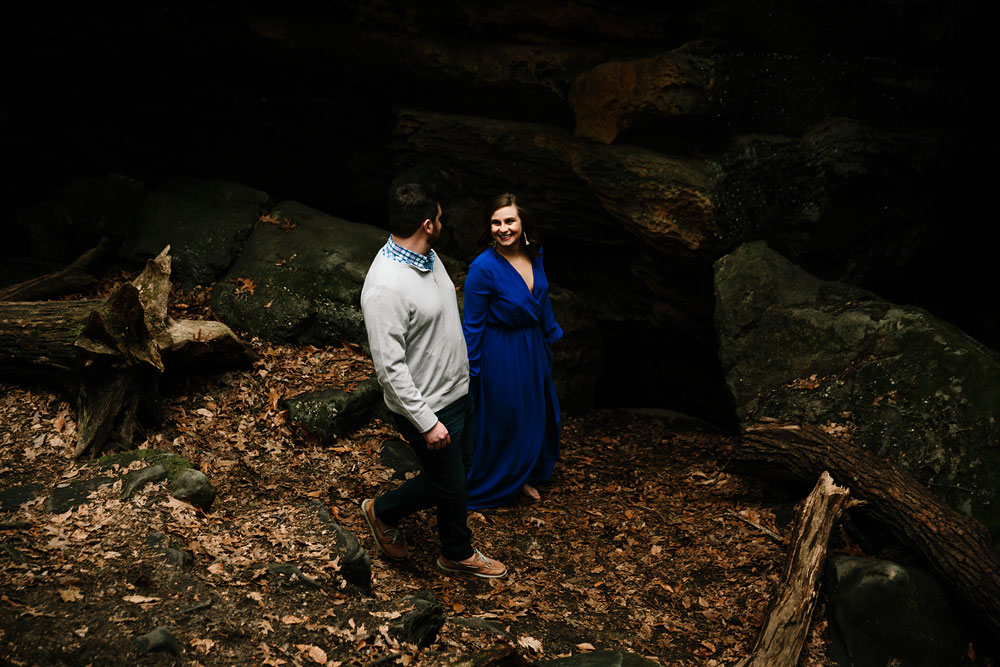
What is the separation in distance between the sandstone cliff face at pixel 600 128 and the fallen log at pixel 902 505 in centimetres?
230

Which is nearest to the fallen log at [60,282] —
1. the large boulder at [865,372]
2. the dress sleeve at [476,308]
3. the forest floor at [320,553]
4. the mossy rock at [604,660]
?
the forest floor at [320,553]

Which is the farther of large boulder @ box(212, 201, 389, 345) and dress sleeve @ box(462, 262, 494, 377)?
large boulder @ box(212, 201, 389, 345)

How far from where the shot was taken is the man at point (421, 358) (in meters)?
4.08

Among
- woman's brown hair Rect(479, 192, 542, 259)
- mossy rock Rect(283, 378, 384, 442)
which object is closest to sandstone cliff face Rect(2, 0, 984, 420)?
woman's brown hair Rect(479, 192, 542, 259)

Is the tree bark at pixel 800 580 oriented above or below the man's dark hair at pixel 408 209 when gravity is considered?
below

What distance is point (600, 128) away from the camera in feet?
24.2

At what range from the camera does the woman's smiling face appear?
222 inches

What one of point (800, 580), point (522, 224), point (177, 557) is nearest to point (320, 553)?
point (177, 557)

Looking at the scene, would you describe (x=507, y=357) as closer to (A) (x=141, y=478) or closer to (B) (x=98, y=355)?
(A) (x=141, y=478)

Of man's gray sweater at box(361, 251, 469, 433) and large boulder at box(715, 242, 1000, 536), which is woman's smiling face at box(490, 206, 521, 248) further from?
large boulder at box(715, 242, 1000, 536)

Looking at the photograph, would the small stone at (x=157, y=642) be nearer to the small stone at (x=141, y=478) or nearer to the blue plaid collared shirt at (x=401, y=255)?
the small stone at (x=141, y=478)

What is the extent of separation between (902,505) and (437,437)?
3045 mm

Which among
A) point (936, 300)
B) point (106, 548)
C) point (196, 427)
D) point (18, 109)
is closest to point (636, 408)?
point (936, 300)

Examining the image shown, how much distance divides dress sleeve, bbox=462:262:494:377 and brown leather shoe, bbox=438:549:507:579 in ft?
4.95
